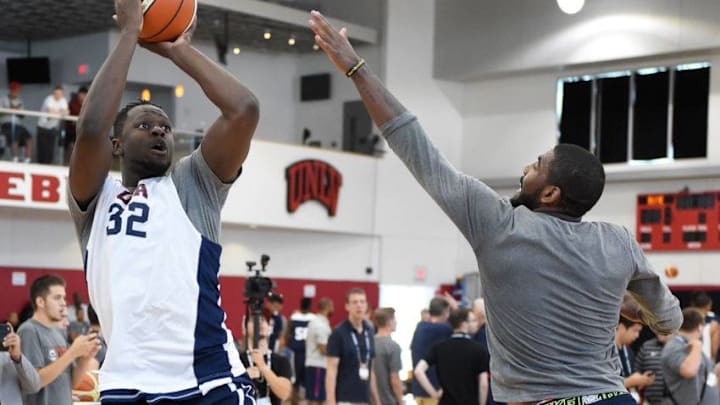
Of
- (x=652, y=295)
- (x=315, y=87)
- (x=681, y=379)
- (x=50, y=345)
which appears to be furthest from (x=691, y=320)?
(x=315, y=87)

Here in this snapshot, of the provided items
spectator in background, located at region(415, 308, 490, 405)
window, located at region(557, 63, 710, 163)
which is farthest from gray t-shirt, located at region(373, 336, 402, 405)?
window, located at region(557, 63, 710, 163)

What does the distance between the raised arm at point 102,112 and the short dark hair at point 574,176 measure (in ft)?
4.57

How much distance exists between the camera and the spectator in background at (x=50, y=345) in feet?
23.5

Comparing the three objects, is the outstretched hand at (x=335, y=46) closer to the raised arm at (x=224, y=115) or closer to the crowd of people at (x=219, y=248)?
the crowd of people at (x=219, y=248)

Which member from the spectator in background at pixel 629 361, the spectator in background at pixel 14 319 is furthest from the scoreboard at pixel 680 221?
the spectator in background at pixel 14 319

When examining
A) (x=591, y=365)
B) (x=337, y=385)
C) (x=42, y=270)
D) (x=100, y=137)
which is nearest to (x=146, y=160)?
(x=100, y=137)

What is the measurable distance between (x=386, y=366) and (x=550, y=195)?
872 cm

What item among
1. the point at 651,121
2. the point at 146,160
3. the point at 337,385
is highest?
the point at 651,121

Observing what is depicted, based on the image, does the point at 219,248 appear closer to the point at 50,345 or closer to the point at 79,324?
the point at 50,345

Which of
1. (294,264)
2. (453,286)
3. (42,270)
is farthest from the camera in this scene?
(453,286)

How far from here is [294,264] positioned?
946 inches

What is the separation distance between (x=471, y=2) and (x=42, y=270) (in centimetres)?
1092

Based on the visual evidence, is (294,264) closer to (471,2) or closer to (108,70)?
(471,2)

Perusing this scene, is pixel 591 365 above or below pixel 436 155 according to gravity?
below
